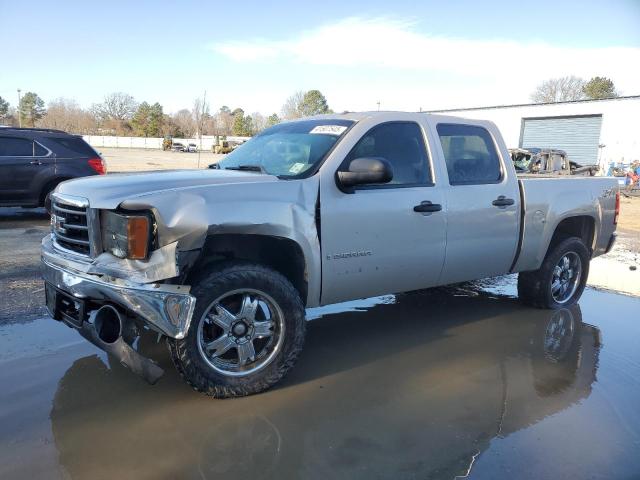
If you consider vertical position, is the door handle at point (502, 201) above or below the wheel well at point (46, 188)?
above

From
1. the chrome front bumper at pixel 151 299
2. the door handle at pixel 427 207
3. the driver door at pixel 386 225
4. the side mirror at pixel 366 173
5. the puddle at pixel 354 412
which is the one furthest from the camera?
the door handle at pixel 427 207

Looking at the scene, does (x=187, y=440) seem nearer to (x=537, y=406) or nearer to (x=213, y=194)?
(x=213, y=194)

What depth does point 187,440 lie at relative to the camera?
3150mm

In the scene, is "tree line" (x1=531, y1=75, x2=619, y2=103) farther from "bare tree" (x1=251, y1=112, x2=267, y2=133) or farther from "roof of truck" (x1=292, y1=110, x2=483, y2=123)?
"roof of truck" (x1=292, y1=110, x2=483, y2=123)

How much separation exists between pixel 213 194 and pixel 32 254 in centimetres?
538

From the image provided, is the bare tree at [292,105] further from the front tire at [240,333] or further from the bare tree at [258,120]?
the front tire at [240,333]

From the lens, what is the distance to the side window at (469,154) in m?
4.84

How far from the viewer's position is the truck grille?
3.53m

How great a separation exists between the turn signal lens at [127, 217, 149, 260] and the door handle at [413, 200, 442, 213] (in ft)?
7.16

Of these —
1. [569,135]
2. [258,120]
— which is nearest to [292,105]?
[258,120]

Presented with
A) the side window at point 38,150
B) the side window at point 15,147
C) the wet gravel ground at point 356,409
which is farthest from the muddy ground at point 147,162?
the wet gravel ground at point 356,409

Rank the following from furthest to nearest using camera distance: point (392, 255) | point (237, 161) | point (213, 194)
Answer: point (237, 161)
point (392, 255)
point (213, 194)

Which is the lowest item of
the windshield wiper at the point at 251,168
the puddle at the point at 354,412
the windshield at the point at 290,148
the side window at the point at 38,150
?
the puddle at the point at 354,412

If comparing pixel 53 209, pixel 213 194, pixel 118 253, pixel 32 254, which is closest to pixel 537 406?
pixel 213 194
